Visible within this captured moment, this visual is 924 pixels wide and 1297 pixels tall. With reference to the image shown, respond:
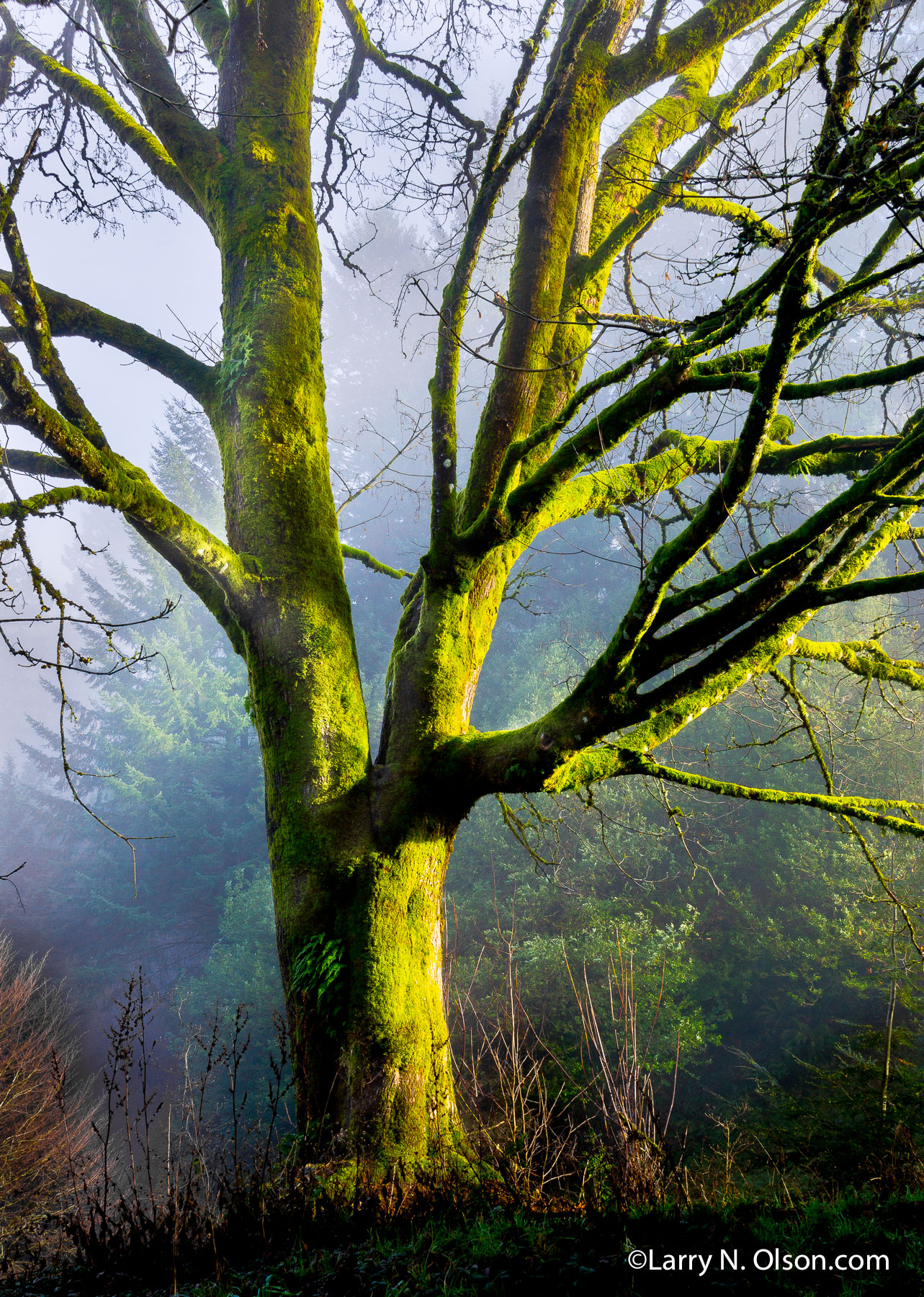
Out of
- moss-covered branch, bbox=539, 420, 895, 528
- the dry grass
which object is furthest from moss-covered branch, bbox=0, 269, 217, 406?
the dry grass

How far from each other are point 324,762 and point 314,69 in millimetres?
4295

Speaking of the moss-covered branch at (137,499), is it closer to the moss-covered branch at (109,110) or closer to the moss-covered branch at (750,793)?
the moss-covered branch at (750,793)

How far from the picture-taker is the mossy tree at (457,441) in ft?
6.12

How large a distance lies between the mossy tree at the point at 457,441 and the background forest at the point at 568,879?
1.46ft

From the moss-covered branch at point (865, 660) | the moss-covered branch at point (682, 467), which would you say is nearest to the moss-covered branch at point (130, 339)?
the moss-covered branch at point (682, 467)

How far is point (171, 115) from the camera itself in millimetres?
3627

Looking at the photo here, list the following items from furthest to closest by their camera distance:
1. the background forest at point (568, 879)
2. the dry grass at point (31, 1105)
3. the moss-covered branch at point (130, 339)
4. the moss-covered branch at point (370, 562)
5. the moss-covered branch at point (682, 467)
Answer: the dry grass at point (31, 1105) → the background forest at point (568, 879) → the moss-covered branch at point (370, 562) → the moss-covered branch at point (130, 339) → the moss-covered branch at point (682, 467)

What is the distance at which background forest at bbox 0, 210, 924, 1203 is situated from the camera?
7145mm

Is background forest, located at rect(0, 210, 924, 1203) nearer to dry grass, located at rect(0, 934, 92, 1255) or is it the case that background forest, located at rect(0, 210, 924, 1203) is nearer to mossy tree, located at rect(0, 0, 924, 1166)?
mossy tree, located at rect(0, 0, 924, 1166)

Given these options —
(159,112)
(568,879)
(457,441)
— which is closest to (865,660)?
(457,441)

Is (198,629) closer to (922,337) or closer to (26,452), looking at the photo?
(26,452)

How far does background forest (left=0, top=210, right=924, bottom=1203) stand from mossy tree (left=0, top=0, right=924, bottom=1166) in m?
0.45

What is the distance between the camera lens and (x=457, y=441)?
9.66ft

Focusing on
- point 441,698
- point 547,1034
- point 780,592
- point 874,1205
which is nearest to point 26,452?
point 441,698
